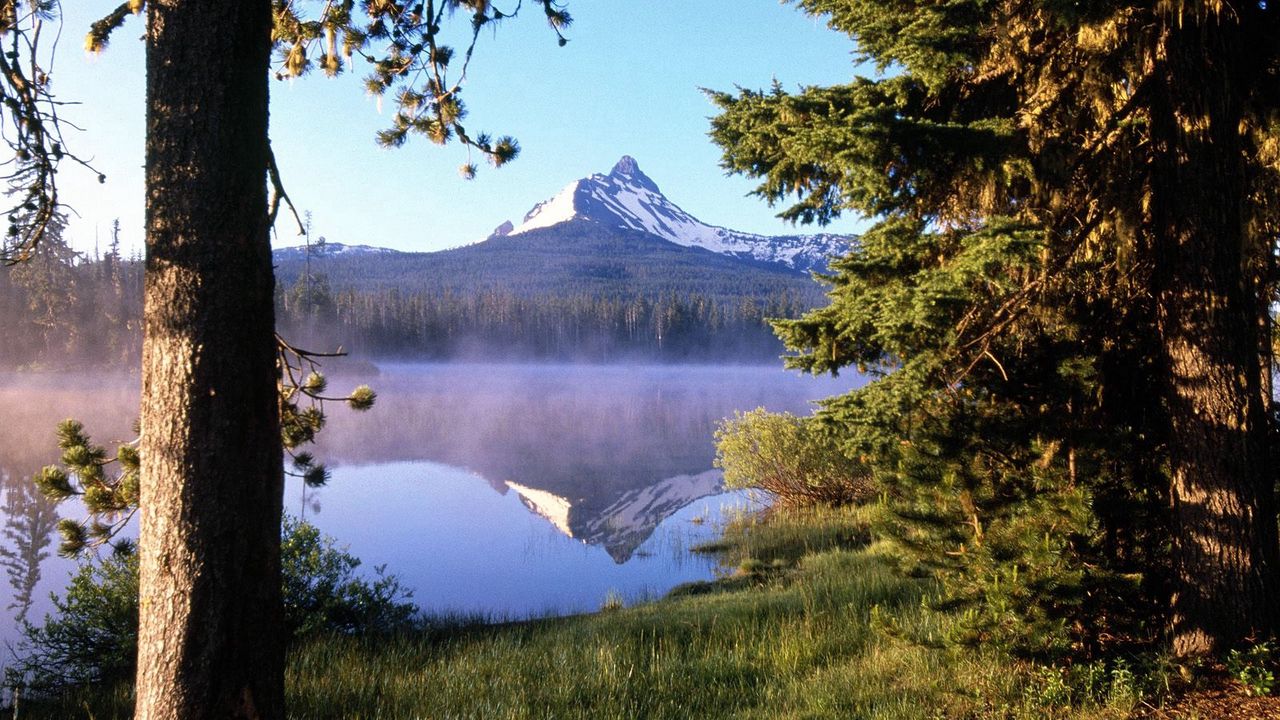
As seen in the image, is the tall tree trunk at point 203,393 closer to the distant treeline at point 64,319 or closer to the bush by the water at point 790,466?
the bush by the water at point 790,466

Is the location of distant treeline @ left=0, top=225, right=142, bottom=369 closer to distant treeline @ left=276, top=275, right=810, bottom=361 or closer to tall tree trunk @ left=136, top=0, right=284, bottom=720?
distant treeline @ left=276, top=275, right=810, bottom=361

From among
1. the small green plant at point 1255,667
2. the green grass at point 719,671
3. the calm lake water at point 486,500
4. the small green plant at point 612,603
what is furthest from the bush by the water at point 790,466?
the small green plant at point 1255,667

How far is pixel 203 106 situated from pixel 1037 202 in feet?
16.9

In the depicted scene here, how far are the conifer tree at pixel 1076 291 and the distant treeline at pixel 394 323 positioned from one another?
187ft

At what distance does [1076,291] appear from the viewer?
5055 millimetres

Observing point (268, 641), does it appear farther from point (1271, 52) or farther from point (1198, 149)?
point (1271, 52)

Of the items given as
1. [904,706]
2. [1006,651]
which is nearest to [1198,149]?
[1006,651]

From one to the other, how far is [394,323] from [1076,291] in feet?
345

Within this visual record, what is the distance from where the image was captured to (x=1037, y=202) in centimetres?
518

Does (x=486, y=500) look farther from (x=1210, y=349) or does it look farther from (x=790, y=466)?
(x=1210, y=349)

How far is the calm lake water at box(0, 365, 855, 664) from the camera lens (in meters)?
12.9

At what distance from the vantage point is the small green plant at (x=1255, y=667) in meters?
4.00

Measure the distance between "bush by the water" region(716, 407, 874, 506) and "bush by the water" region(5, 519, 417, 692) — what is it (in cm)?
957

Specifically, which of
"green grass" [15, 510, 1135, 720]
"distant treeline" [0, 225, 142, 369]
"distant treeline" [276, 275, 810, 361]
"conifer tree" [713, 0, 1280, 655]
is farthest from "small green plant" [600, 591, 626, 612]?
"distant treeline" [276, 275, 810, 361]
